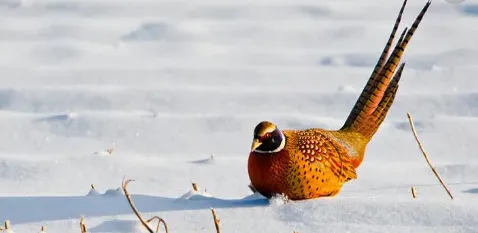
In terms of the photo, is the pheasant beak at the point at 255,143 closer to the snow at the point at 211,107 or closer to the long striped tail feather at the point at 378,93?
the snow at the point at 211,107

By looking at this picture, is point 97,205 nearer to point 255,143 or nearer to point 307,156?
point 255,143

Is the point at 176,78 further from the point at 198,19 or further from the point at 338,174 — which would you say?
the point at 338,174

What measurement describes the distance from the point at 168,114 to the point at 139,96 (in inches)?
12.3

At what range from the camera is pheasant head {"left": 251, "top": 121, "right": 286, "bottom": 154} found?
10.3 ft

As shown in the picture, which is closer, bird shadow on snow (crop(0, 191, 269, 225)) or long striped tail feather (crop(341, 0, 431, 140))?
bird shadow on snow (crop(0, 191, 269, 225))

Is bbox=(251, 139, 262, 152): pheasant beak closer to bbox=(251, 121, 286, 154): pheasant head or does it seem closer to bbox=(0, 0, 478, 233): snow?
bbox=(251, 121, 286, 154): pheasant head

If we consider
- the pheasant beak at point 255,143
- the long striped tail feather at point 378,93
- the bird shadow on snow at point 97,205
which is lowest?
the bird shadow on snow at point 97,205

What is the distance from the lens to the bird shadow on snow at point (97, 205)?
3123 millimetres

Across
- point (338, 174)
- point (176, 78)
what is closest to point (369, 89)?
point (338, 174)

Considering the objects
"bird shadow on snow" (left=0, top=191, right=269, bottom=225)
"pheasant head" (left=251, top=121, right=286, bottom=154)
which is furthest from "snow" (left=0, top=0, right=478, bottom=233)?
"pheasant head" (left=251, top=121, right=286, bottom=154)

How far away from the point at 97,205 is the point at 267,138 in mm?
544

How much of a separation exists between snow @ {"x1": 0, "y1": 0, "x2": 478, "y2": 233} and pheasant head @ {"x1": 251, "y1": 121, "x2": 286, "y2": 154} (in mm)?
156

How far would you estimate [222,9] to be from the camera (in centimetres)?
657

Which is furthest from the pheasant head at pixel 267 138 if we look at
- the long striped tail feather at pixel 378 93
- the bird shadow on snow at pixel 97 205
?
the long striped tail feather at pixel 378 93
